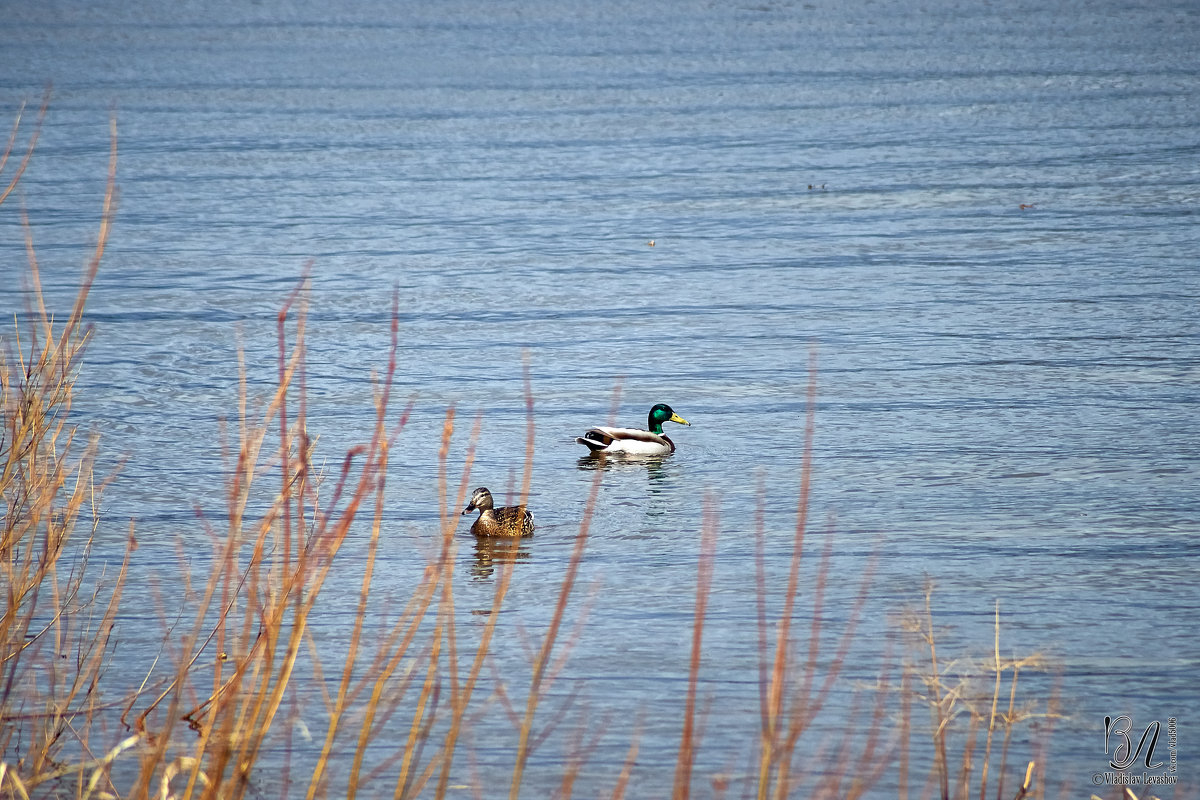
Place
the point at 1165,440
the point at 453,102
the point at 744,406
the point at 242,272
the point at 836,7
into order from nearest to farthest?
the point at 1165,440, the point at 744,406, the point at 242,272, the point at 453,102, the point at 836,7

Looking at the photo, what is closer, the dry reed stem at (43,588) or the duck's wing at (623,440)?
the dry reed stem at (43,588)

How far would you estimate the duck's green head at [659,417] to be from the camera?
11.0m

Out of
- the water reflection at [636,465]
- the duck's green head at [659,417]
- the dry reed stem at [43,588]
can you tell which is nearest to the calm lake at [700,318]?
the water reflection at [636,465]

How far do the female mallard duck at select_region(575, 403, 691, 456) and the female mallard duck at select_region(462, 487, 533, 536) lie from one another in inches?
45.8

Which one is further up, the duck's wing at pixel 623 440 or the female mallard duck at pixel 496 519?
the duck's wing at pixel 623 440

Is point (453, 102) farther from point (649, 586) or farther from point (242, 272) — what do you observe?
point (649, 586)

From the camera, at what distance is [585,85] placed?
82.2 ft

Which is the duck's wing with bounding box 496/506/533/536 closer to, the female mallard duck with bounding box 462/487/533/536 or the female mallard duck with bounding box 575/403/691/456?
the female mallard duck with bounding box 462/487/533/536

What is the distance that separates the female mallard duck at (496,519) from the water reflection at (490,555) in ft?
0.14

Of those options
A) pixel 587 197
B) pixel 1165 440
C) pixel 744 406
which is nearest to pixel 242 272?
pixel 587 197

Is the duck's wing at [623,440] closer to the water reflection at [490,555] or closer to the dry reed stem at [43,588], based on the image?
the water reflection at [490,555]

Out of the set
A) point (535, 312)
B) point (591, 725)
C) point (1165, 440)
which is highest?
point (535, 312)

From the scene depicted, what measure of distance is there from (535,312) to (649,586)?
6.44 meters

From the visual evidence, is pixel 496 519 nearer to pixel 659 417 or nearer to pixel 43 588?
pixel 43 588
